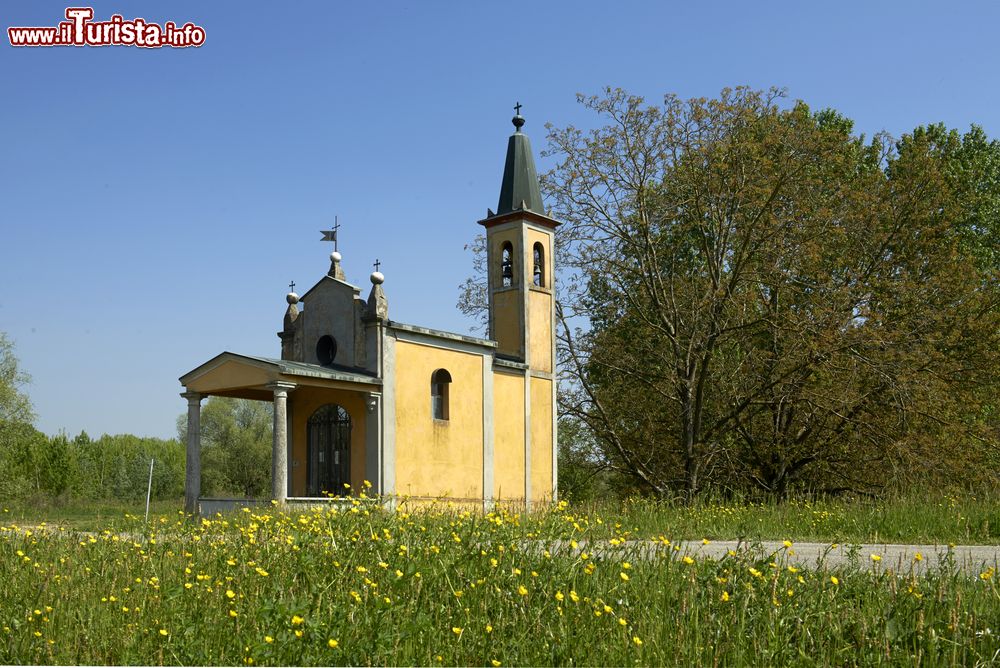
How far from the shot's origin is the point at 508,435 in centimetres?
2269

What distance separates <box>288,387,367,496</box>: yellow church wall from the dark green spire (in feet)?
22.0

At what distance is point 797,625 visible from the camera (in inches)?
227

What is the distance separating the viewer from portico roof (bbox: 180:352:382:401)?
18469mm

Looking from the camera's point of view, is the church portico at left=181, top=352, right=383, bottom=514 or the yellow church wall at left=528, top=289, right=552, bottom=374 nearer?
the church portico at left=181, top=352, right=383, bottom=514

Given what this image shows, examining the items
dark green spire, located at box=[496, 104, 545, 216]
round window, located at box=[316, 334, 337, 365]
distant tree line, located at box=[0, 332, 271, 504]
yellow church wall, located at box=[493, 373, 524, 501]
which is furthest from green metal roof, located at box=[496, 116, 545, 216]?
distant tree line, located at box=[0, 332, 271, 504]

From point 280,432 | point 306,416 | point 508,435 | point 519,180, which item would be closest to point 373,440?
point 280,432

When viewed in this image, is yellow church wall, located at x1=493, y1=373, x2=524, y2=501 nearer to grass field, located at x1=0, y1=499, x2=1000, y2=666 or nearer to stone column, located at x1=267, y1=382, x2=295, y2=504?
stone column, located at x1=267, y1=382, x2=295, y2=504

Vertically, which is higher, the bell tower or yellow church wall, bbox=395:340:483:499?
the bell tower

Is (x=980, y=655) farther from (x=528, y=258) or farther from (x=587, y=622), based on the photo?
(x=528, y=258)

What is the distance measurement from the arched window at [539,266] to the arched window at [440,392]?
170 inches

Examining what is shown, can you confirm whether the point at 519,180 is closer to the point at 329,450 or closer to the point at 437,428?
the point at 437,428

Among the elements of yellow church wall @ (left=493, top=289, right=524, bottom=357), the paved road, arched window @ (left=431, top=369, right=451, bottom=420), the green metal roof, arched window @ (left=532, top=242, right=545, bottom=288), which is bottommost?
the paved road

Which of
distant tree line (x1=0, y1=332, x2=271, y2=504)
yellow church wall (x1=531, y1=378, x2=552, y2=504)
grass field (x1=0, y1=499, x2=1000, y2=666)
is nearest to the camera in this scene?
grass field (x1=0, y1=499, x2=1000, y2=666)

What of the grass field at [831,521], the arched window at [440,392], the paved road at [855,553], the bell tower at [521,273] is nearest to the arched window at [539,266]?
the bell tower at [521,273]
